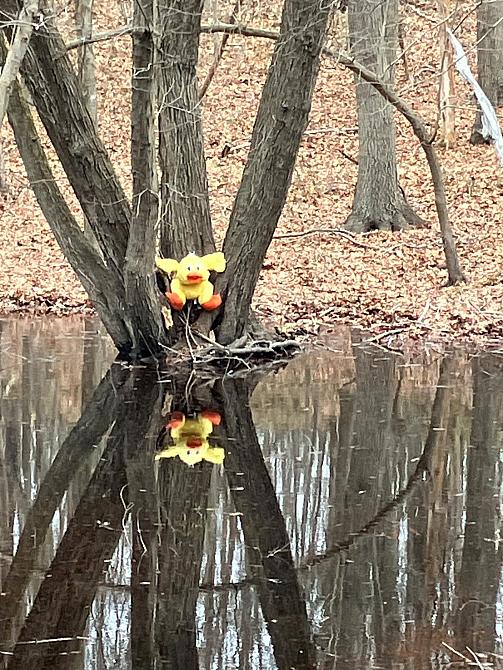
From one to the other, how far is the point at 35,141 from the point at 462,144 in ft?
41.8

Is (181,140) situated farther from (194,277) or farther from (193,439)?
(193,439)

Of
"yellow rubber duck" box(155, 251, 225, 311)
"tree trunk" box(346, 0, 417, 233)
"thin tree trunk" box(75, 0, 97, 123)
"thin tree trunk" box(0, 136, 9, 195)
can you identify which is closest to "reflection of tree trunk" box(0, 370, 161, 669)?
"yellow rubber duck" box(155, 251, 225, 311)

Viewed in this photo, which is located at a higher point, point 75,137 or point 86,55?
point 86,55

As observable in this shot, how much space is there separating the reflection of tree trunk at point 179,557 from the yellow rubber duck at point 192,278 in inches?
→ 150

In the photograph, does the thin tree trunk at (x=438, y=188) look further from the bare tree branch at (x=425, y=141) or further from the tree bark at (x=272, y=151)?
the tree bark at (x=272, y=151)

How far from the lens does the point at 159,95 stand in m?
10.1

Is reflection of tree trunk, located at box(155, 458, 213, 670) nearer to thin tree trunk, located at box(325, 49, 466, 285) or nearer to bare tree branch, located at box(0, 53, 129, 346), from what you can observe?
bare tree branch, located at box(0, 53, 129, 346)

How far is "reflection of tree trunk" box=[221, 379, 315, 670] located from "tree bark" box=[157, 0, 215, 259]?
294cm

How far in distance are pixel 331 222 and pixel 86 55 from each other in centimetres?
524

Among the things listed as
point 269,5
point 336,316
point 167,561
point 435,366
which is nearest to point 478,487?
point 167,561

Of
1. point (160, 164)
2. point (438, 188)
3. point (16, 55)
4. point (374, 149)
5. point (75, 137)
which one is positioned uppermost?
point (374, 149)

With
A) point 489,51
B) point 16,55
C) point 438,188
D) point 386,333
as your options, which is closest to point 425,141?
point 438,188

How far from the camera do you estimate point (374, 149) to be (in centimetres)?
1788

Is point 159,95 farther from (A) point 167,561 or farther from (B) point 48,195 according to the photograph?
(A) point 167,561
